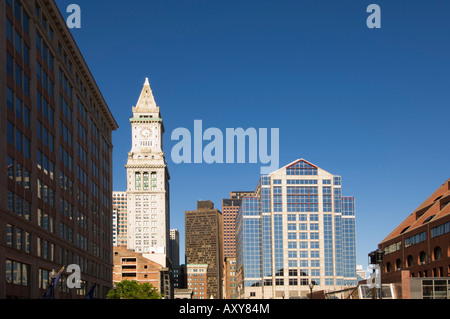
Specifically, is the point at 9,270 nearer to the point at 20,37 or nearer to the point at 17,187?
the point at 17,187

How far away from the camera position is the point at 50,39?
7019 cm

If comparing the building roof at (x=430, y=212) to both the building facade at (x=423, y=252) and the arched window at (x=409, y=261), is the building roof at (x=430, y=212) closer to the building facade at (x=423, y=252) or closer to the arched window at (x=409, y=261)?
the building facade at (x=423, y=252)

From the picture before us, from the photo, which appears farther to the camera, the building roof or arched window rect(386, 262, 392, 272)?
arched window rect(386, 262, 392, 272)

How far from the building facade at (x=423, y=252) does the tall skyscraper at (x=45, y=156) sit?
4128 centimetres

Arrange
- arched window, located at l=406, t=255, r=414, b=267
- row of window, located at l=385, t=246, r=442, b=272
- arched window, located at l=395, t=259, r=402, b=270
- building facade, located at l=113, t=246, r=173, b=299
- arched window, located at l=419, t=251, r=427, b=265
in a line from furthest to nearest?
building facade, located at l=113, t=246, r=173, b=299 < arched window, located at l=395, t=259, r=402, b=270 < arched window, located at l=406, t=255, r=414, b=267 < arched window, located at l=419, t=251, r=427, b=265 < row of window, located at l=385, t=246, r=442, b=272

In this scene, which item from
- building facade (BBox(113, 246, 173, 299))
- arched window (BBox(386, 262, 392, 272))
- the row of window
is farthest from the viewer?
building facade (BBox(113, 246, 173, 299))

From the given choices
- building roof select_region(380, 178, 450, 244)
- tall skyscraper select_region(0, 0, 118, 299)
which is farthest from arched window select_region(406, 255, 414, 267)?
tall skyscraper select_region(0, 0, 118, 299)

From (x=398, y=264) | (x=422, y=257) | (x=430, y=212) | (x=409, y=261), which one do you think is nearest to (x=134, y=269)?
(x=398, y=264)

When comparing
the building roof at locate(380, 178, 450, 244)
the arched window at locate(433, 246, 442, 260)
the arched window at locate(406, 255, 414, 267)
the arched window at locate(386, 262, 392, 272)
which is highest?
the building roof at locate(380, 178, 450, 244)

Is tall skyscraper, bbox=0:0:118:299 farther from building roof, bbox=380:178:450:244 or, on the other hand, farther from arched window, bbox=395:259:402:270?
arched window, bbox=395:259:402:270

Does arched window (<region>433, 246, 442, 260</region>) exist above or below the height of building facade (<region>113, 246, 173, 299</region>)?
above

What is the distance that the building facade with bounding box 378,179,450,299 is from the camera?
238 ft

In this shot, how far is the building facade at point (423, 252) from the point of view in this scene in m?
72.6

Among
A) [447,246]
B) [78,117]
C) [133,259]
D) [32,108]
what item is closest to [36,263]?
[32,108]
